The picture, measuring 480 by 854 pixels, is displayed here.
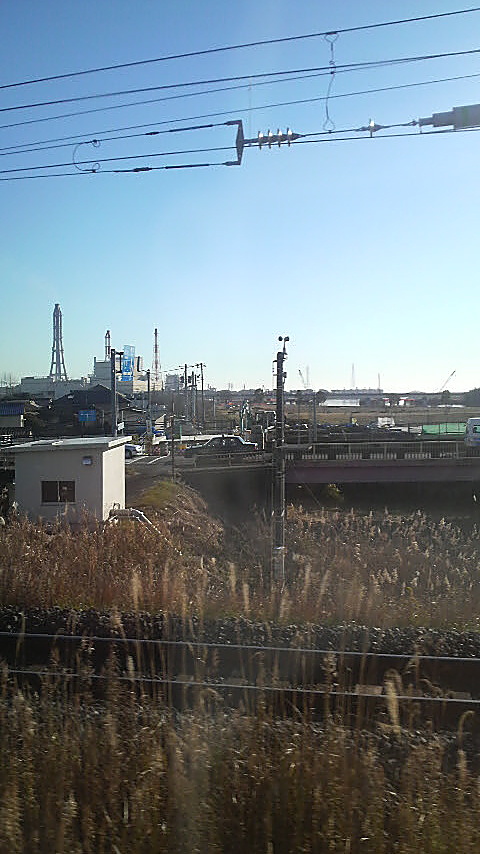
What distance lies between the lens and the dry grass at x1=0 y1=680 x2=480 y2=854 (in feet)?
6.75

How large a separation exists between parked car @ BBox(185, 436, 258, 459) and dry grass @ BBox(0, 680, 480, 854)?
2338 centimetres

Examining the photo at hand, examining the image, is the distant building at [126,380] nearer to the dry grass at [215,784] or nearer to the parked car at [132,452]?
the parked car at [132,452]

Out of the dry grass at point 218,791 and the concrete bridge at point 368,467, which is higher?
the dry grass at point 218,791

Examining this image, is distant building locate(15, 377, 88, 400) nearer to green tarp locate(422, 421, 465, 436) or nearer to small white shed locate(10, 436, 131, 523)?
green tarp locate(422, 421, 465, 436)

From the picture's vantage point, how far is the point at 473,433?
28734mm

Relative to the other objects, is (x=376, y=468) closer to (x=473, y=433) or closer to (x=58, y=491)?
(x=473, y=433)

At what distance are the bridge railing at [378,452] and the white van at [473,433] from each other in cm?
61

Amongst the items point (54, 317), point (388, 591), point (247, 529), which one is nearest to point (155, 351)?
point (54, 317)

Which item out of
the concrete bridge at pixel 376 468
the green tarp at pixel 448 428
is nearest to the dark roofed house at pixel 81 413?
the concrete bridge at pixel 376 468

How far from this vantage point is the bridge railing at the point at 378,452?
2625 centimetres

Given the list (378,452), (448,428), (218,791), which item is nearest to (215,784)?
(218,791)

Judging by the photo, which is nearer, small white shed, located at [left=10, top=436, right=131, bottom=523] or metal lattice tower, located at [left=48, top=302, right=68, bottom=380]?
small white shed, located at [left=10, top=436, right=131, bottom=523]

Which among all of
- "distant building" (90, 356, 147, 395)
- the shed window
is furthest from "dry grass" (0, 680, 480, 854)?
"distant building" (90, 356, 147, 395)

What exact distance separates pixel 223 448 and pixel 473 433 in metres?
9.79
